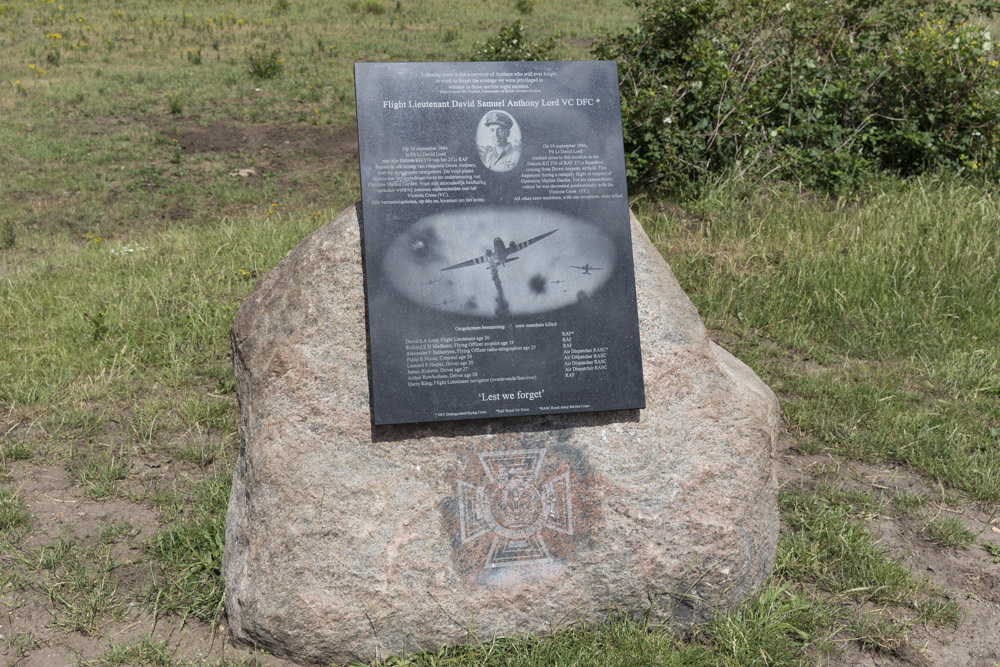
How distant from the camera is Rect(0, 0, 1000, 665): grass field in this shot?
2.81m

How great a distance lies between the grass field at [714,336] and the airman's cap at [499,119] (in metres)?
1.73

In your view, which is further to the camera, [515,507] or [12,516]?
[12,516]

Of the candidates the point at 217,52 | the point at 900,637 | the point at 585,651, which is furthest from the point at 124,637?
the point at 217,52

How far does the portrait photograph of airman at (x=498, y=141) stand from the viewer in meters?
2.68

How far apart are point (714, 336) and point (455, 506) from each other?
261 cm

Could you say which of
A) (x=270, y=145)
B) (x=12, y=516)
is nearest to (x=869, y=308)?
(x=12, y=516)

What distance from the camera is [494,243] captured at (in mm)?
2664

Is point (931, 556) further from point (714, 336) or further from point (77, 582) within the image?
point (77, 582)

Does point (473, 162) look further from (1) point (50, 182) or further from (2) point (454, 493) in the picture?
(1) point (50, 182)

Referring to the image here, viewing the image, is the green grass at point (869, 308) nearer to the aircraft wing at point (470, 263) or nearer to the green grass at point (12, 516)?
the aircraft wing at point (470, 263)

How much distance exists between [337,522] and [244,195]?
594cm

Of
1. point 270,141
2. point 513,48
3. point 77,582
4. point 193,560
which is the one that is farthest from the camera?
point 270,141

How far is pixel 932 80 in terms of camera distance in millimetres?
5957

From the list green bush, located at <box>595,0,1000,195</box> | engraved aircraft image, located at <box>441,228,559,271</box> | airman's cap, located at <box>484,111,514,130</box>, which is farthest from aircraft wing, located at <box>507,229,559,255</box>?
green bush, located at <box>595,0,1000,195</box>
